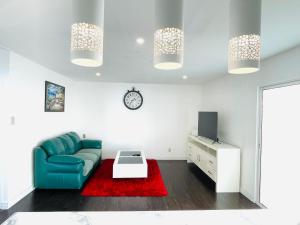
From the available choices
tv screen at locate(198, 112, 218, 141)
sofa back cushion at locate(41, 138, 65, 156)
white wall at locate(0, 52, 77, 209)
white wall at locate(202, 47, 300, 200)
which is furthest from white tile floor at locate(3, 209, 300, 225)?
tv screen at locate(198, 112, 218, 141)

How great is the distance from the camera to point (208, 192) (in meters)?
3.60

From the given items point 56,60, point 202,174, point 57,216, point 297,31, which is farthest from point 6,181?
point 297,31

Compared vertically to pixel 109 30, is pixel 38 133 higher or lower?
lower

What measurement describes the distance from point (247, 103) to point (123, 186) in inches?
114

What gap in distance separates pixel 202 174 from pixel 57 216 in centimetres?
420

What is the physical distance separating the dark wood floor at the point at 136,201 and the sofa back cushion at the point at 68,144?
1.04 m

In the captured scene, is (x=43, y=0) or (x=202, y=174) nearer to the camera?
(x=43, y=0)

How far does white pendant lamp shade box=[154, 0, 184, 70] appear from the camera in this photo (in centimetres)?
85

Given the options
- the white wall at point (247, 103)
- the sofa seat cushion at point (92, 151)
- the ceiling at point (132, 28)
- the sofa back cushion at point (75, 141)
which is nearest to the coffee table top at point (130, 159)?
the sofa seat cushion at point (92, 151)

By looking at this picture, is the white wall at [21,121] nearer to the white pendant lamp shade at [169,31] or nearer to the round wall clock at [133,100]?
the round wall clock at [133,100]

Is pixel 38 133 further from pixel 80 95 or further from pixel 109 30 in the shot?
pixel 109 30

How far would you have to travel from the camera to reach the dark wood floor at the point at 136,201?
294 centimetres

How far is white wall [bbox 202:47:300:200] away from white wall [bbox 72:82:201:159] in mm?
1445

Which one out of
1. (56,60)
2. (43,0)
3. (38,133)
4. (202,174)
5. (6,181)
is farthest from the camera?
(202,174)
